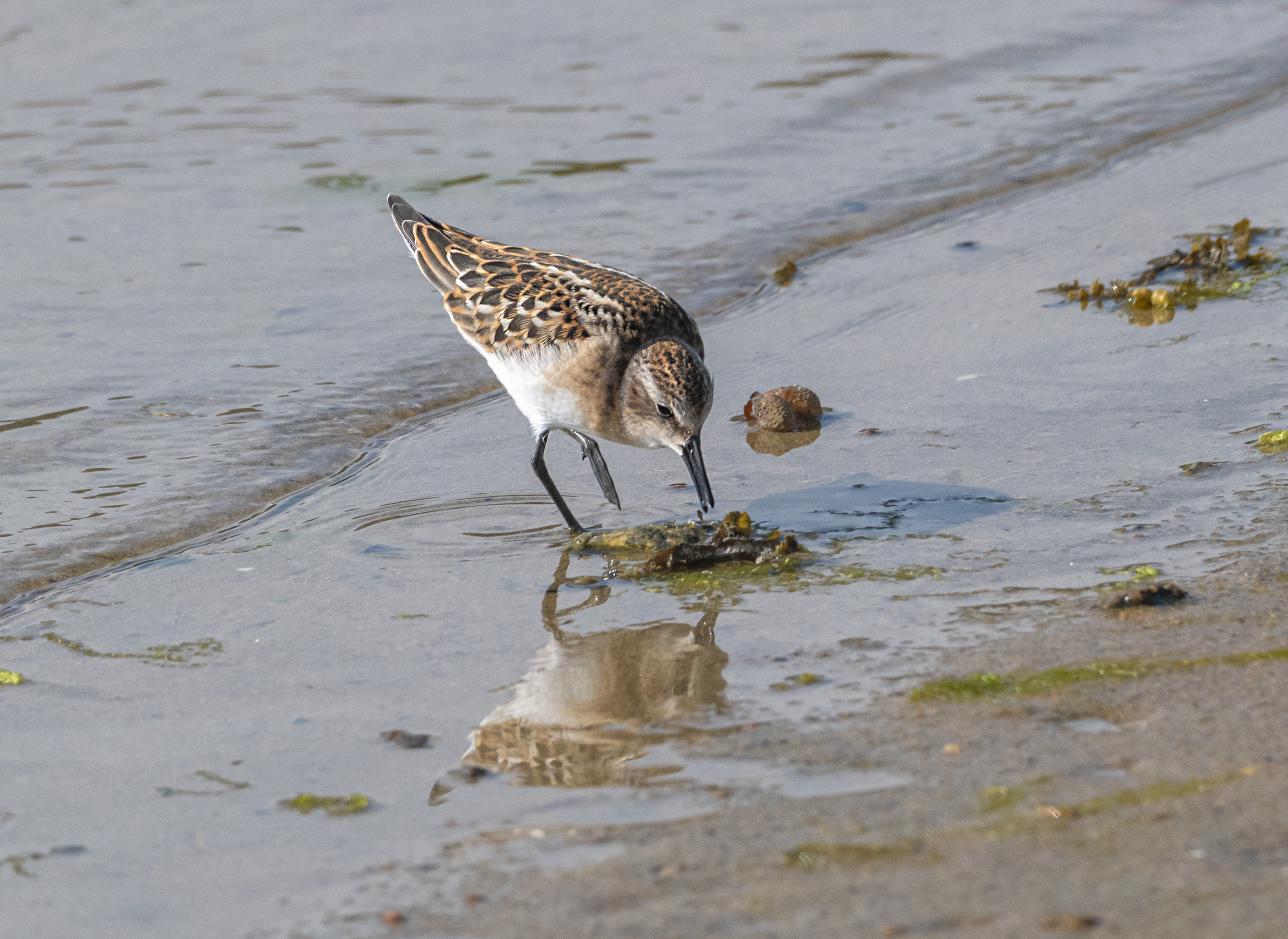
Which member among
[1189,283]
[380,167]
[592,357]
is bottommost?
[1189,283]

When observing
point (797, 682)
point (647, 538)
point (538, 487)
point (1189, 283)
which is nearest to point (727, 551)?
point (647, 538)

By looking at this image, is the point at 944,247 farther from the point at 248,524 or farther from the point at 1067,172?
the point at 248,524

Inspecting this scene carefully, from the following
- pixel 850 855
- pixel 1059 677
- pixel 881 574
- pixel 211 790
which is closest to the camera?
pixel 850 855

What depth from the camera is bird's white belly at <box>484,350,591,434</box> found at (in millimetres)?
5730

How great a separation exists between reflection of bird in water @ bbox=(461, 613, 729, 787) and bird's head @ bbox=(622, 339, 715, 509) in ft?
3.18

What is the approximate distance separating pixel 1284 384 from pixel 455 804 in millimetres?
4228

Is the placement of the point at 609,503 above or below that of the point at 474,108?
below

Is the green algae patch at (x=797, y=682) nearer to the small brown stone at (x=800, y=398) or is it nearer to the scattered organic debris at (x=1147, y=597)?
the scattered organic debris at (x=1147, y=597)

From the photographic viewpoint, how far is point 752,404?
6.46 meters

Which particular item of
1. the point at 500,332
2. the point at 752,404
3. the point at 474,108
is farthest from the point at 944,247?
the point at 474,108

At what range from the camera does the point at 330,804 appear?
11.7ft

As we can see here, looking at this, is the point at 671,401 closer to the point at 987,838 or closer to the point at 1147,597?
the point at 1147,597

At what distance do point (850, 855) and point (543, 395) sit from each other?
10.0 feet

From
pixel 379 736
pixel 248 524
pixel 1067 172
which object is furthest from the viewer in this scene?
pixel 1067 172
